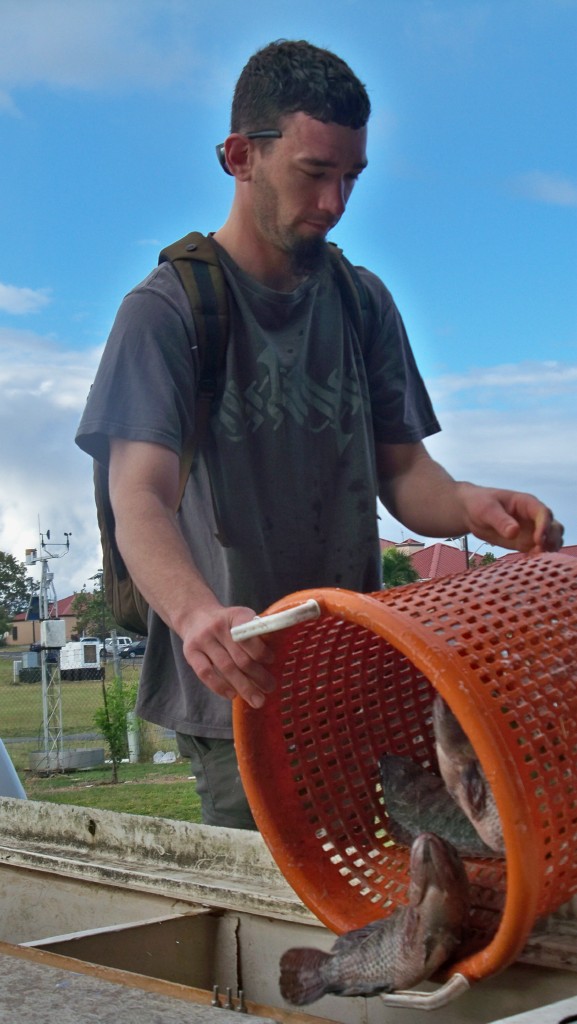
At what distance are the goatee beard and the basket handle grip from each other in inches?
38.0

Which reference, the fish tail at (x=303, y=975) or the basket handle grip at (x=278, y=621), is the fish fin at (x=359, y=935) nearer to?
the fish tail at (x=303, y=975)

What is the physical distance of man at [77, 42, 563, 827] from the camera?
2.09m

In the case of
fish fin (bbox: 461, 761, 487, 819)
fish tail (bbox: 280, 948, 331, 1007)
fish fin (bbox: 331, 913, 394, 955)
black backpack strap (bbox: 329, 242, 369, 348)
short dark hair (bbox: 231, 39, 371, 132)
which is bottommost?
fish tail (bbox: 280, 948, 331, 1007)

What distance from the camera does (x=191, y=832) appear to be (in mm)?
2484

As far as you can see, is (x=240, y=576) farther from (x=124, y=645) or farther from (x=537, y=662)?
(x=124, y=645)

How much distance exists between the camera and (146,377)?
6.85 ft

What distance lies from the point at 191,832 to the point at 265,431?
92cm

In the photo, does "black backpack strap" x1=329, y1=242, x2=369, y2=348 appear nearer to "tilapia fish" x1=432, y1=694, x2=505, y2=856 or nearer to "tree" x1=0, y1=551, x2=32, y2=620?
"tilapia fish" x1=432, y1=694, x2=505, y2=856

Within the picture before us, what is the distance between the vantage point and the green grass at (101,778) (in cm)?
1045

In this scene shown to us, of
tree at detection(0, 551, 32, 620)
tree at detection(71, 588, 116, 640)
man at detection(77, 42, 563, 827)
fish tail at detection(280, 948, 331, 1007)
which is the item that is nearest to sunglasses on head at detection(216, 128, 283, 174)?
man at detection(77, 42, 563, 827)

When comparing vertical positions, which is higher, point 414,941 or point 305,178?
point 305,178

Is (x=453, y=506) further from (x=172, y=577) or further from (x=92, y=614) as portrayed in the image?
(x=92, y=614)

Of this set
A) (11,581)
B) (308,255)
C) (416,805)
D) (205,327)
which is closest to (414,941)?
(416,805)

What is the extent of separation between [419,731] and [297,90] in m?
1.28
